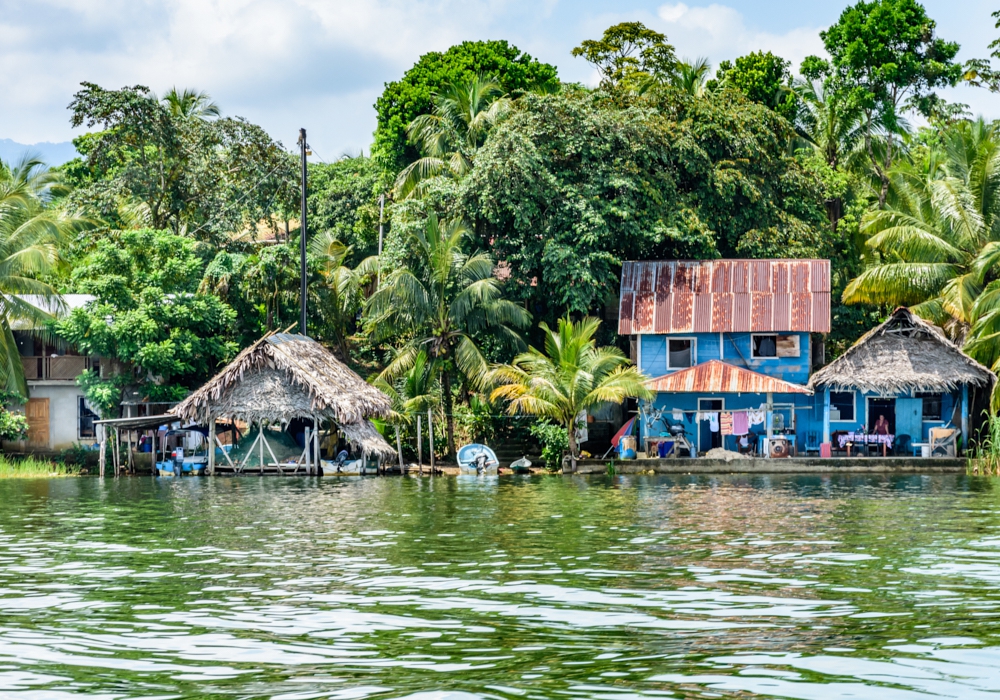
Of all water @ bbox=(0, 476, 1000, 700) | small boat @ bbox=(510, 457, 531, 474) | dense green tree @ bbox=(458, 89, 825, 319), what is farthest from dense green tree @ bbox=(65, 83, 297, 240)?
water @ bbox=(0, 476, 1000, 700)

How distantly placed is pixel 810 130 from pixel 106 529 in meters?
32.3

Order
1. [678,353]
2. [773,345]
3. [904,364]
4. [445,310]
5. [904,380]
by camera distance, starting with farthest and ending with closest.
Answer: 1. [678,353]
2. [773,345]
3. [445,310]
4. [904,364]
5. [904,380]

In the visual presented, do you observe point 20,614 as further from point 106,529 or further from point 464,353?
point 464,353

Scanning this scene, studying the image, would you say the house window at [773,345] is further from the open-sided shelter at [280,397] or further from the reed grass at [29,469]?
the reed grass at [29,469]

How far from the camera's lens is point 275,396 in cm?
3014

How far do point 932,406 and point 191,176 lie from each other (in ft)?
77.8

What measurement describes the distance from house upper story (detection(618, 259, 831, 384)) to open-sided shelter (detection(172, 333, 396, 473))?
826 centimetres

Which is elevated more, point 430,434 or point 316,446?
point 430,434

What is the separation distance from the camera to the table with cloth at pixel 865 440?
→ 31.8 m

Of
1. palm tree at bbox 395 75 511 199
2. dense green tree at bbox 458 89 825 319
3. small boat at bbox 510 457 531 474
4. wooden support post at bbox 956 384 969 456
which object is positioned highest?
palm tree at bbox 395 75 511 199

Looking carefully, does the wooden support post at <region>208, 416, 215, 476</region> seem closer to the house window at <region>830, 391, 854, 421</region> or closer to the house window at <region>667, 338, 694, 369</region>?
the house window at <region>667, 338, 694, 369</region>

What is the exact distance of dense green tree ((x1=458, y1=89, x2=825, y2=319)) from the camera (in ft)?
111

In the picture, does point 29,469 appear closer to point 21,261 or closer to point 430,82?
point 21,261

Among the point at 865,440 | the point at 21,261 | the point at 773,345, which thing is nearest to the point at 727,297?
the point at 773,345
